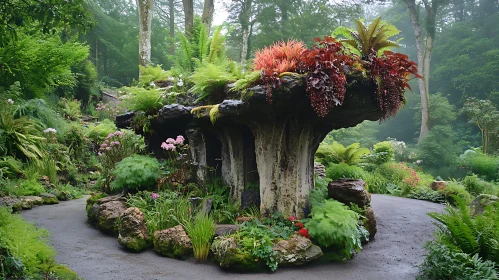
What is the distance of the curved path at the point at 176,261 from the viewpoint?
170 inches

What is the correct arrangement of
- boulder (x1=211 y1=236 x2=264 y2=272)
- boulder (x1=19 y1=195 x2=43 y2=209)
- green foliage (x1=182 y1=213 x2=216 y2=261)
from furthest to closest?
boulder (x1=19 y1=195 x2=43 y2=209) → green foliage (x1=182 y1=213 x2=216 y2=261) → boulder (x1=211 y1=236 x2=264 y2=272)

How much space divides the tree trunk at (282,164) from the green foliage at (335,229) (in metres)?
0.59

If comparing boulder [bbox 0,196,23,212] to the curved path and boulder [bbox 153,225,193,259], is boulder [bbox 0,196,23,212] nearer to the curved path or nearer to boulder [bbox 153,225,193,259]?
the curved path

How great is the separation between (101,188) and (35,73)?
20.6 ft

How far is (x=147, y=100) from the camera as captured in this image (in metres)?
7.26

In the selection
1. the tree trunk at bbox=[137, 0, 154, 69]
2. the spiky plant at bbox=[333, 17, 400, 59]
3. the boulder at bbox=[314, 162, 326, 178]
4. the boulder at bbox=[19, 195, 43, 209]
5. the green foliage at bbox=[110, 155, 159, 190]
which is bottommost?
the boulder at bbox=[19, 195, 43, 209]

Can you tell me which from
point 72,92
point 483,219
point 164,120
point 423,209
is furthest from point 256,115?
point 72,92

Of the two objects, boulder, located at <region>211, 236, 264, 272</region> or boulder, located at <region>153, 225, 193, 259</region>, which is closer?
boulder, located at <region>211, 236, 264, 272</region>

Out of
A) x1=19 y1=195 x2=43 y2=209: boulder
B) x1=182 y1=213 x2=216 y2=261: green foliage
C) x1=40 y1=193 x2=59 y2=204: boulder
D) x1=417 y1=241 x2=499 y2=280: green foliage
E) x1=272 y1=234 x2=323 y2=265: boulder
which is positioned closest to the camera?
x1=417 y1=241 x2=499 y2=280: green foliage

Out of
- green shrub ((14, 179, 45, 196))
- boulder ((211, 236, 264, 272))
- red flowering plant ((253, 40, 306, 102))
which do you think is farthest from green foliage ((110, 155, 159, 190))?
red flowering plant ((253, 40, 306, 102))

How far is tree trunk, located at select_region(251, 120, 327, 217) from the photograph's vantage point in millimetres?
5645

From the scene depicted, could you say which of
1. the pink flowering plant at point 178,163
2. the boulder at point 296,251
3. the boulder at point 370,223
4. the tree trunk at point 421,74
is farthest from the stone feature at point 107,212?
the tree trunk at point 421,74

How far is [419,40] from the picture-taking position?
68.8 ft

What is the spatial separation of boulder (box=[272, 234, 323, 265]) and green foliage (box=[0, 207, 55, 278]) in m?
2.82
